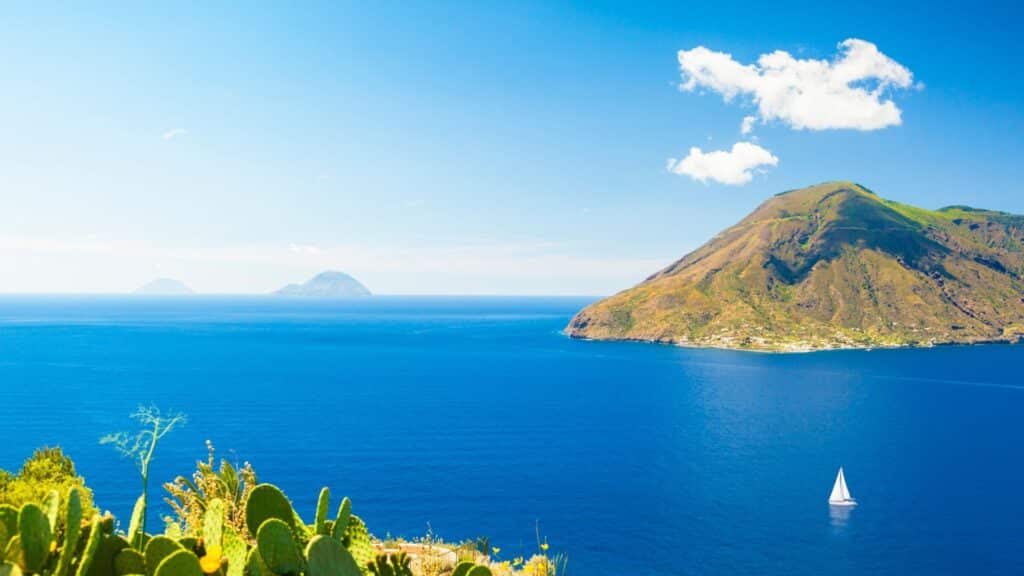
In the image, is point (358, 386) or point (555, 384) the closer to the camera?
point (358, 386)

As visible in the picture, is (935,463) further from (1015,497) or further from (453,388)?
(453,388)

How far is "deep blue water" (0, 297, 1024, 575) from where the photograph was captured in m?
64.6

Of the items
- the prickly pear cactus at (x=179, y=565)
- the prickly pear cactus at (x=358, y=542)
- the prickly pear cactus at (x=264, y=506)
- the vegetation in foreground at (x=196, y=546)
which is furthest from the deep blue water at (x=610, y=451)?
the prickly pear cactus at (x=179, y=565)

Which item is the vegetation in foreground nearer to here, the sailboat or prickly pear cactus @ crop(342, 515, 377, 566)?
prickly pear cactus @ crop(342, 515, 377, 566)

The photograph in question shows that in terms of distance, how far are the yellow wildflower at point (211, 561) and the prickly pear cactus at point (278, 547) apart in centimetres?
58

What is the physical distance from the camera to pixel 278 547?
24.6ft

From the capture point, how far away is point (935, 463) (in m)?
93.1

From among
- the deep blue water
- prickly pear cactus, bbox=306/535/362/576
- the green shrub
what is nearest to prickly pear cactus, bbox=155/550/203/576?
prickly pear cactus, bbox=306/535/362/576

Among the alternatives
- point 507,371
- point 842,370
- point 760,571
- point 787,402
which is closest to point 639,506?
point 760,571

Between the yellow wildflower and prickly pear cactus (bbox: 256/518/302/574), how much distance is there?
58cm

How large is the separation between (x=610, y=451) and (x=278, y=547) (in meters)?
95.4

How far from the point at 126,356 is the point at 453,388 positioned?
108473 mm

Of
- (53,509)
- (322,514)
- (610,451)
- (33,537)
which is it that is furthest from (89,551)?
(610,451)

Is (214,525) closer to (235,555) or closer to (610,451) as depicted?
(235,555)
